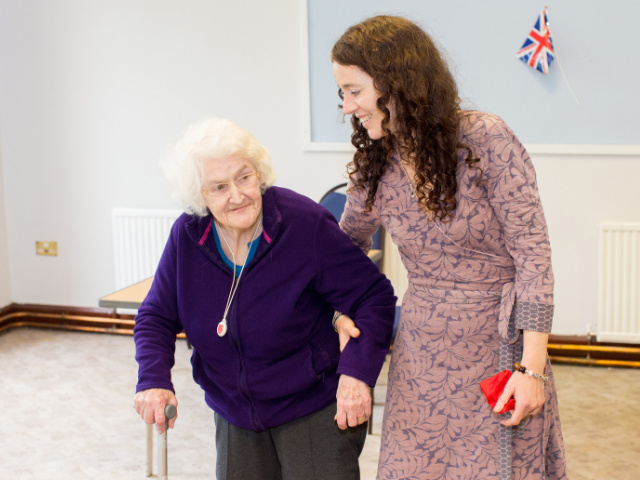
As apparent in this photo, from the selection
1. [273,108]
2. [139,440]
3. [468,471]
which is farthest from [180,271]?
[273,108]

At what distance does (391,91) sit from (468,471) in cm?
85

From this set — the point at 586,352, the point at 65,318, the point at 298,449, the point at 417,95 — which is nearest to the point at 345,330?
the point at 298,449

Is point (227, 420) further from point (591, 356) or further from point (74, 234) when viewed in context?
point (74, 234)

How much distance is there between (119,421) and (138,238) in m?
1.36

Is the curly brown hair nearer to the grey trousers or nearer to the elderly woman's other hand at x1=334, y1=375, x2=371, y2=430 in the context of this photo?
the elderly woman's other hand at x1=334, y1=375, x2=371, y2=430

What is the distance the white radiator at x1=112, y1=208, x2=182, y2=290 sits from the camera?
→ 403 centimetres

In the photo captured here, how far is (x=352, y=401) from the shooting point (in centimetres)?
139

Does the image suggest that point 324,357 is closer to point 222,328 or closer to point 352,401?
point 352,401

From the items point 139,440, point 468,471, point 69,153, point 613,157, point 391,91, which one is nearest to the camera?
point 391,91

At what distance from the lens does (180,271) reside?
58.1 inches

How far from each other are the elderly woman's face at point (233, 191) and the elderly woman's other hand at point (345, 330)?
31cm

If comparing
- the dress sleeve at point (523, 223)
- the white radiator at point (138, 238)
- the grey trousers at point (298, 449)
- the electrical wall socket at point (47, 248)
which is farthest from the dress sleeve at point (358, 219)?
the electrical wall socket at point (47, 248)

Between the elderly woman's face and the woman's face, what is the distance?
28 cm

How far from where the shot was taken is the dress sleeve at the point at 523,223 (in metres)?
1.27
